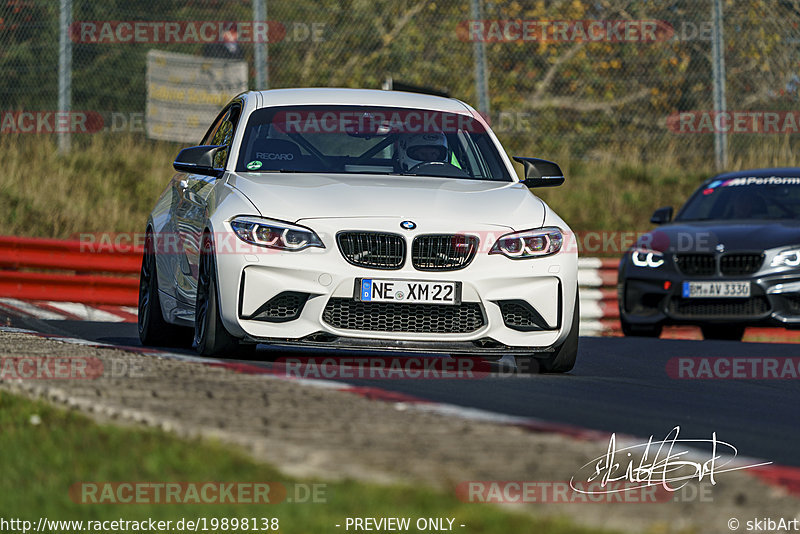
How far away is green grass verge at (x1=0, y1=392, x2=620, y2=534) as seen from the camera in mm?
3805

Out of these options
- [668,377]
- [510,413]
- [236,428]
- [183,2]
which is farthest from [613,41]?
[236,428]

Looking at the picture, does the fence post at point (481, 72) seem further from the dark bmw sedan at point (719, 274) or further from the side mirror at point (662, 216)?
the dark bmw sedan at point (719, 274)

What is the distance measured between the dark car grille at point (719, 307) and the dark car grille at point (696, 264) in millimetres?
261

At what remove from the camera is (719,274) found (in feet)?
40.7

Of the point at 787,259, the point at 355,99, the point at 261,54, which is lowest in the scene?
the point at 787,259

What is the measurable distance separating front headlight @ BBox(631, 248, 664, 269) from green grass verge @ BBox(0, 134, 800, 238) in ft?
23.9

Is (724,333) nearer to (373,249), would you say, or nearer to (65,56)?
(373,249)

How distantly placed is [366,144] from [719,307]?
4.67 m

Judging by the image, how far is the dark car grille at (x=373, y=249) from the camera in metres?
7.53

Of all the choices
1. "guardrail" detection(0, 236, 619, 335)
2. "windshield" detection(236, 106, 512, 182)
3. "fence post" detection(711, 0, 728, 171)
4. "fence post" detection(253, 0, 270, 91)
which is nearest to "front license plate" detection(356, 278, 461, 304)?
"windshield" detection(236, 106, 512, 182)

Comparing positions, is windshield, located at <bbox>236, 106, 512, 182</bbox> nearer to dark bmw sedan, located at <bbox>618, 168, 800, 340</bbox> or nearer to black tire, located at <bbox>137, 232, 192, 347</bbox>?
black tire, located at <bbox>137, 232, 192, 347</bbox>

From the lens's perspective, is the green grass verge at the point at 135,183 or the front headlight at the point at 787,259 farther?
the green grass verge at the point at 135,183

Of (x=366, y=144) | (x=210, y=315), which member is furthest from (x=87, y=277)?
(x=210, y=315)

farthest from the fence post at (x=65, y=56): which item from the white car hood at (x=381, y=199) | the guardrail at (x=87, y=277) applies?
the white car hood at (x=381, y=199)
